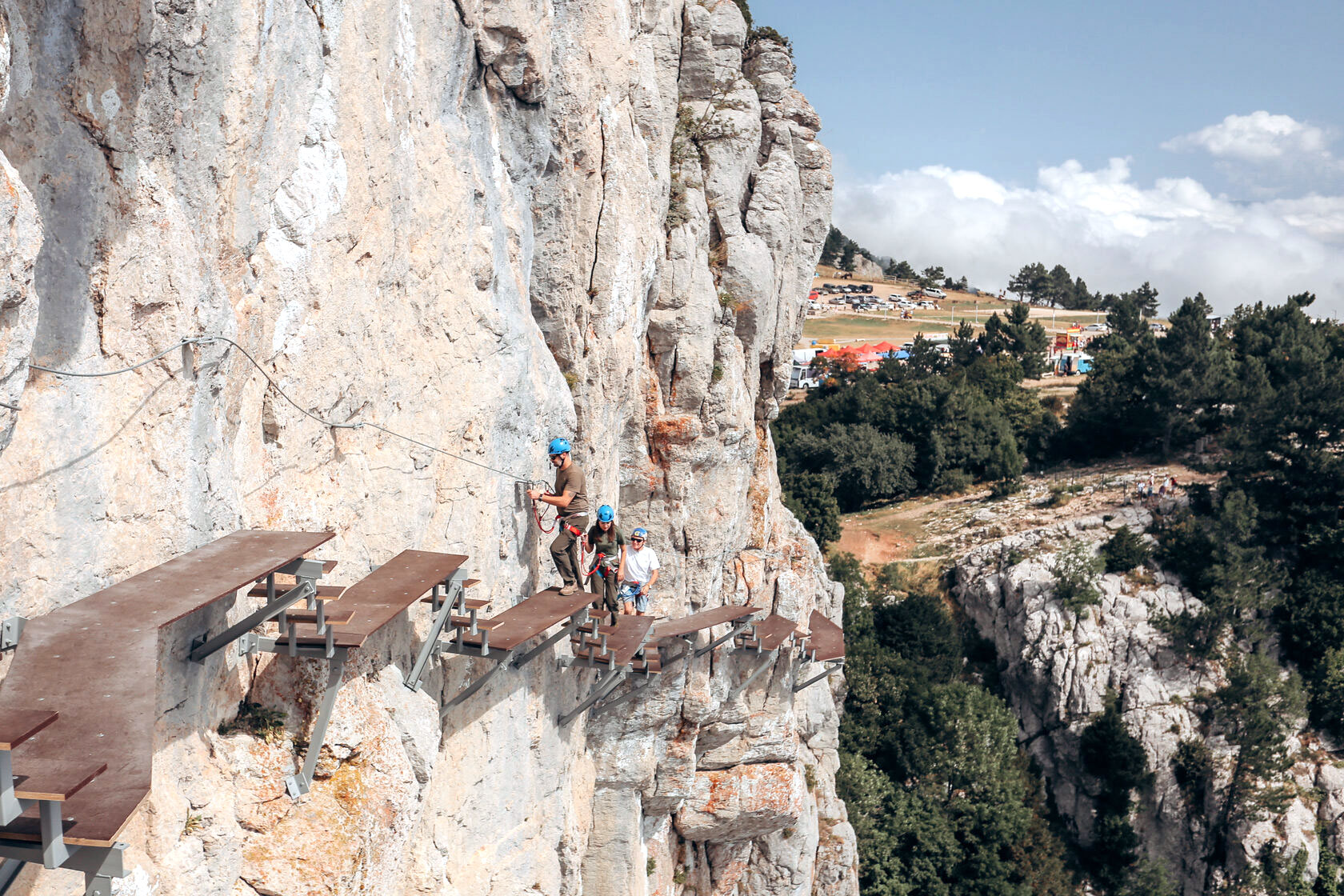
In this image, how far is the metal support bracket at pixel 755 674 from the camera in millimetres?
24516

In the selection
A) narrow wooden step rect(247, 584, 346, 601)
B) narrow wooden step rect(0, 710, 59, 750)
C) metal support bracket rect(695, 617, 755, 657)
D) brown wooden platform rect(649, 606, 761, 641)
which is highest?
narrow wooden step rect(0, 710, 59, 750)

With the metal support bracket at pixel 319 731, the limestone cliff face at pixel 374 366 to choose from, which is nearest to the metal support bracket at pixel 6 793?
the limestone cliff face at pixel 374 366

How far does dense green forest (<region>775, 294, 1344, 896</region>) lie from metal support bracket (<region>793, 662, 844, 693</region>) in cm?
1289

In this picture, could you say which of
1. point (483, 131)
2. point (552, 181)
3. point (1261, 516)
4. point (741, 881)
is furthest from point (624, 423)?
point (1261, 516)

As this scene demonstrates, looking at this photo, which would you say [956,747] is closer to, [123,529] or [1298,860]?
[1298,860]

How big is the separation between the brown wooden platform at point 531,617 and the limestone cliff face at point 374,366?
0.64 meters

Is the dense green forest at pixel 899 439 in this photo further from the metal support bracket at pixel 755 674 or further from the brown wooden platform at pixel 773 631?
the brown wooden platform at pixel 773 631

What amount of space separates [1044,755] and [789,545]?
25965mm

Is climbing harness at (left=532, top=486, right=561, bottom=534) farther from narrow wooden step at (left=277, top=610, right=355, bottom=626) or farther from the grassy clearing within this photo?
the grassy clearing

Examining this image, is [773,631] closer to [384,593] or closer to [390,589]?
[390,589]

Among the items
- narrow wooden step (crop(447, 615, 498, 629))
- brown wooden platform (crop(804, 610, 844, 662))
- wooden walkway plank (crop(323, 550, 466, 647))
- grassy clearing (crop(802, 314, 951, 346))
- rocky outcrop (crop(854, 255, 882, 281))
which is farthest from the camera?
rocky outcrop (crop(854, 255, 882, 281))

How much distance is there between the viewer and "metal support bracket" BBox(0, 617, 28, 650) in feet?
20.5

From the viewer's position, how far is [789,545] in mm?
30500

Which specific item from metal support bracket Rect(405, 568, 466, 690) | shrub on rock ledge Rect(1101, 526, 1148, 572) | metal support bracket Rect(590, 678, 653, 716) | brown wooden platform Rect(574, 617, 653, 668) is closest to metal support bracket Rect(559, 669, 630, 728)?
brown wooden platform Rect(574, 617, 653, 668)
